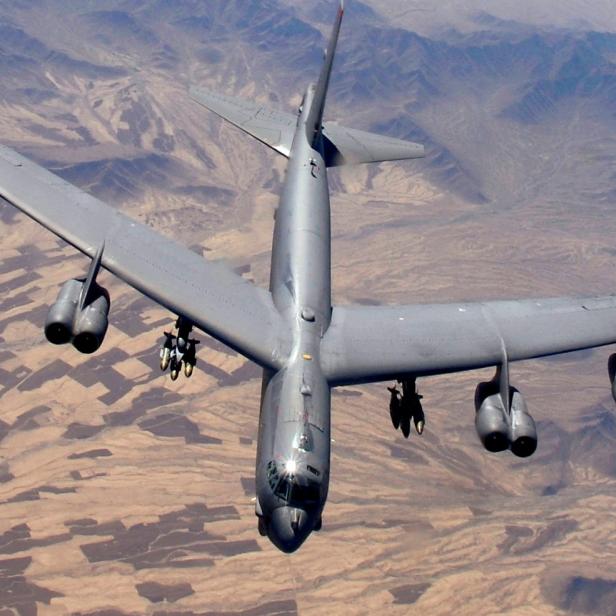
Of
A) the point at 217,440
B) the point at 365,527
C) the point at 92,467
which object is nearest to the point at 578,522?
the point at 365,527

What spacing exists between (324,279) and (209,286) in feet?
21.1

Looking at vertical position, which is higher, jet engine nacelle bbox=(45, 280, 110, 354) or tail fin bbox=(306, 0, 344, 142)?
tail fin bbox=(306, 0, 344, 142)

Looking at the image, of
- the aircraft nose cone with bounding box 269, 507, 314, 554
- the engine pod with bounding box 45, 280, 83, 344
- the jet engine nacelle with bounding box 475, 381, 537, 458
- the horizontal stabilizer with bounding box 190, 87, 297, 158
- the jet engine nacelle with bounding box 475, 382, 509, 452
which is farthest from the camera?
the horizontal stabilizer with bounding box 190, 87, 297, 158

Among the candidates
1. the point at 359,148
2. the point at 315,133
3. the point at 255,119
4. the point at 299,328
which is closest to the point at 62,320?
the point at 299,328

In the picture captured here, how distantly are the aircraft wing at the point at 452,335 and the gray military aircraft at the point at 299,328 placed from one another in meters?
0.06

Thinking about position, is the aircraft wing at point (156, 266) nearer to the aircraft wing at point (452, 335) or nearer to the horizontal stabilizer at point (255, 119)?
the aircraft wing at point (452, 335)

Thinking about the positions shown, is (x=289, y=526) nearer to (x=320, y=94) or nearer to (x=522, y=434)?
(x=522, y=434)

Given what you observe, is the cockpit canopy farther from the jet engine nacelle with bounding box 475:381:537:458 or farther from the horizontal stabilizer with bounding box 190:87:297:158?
the horizontal stabilizer with bounding box 190:87:297:158

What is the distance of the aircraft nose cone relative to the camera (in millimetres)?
23531

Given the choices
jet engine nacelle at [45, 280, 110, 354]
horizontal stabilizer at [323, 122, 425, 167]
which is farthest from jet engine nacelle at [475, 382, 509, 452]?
horizontal stabilizer at [323, 122, 425, 167]

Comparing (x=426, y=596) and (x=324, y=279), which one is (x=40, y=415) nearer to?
(x=426, y=596)

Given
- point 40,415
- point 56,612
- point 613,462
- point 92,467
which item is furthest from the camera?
point 613,462

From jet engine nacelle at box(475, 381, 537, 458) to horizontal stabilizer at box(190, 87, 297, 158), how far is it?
26416mm

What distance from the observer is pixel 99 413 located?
126062 mm
